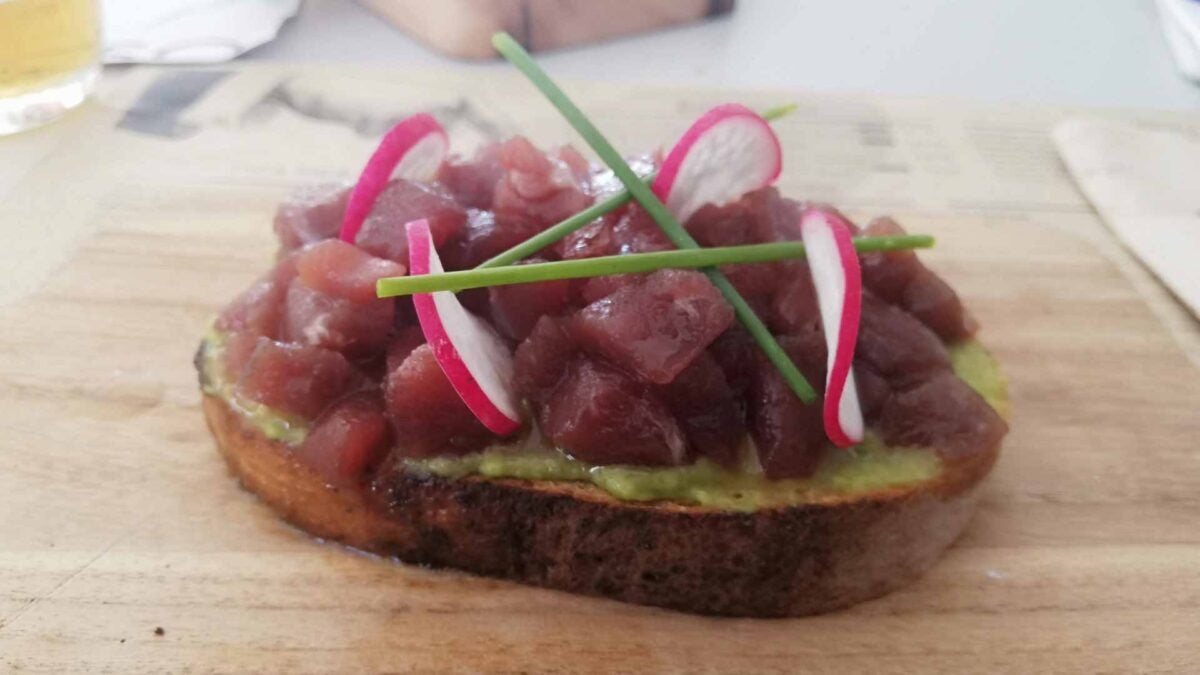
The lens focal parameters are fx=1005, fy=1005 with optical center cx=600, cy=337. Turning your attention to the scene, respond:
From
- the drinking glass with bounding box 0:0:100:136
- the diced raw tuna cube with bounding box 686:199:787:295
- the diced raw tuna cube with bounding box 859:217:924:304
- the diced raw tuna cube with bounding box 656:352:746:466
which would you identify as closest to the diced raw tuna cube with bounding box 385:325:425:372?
the diced raw tuna cube with bounding box 656:352:746:466

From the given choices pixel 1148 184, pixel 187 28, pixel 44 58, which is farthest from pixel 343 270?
pixel 1148 184

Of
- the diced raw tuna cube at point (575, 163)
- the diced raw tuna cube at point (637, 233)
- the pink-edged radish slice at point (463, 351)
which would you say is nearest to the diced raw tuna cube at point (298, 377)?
the pink-edged radish slice at point (463, 351)

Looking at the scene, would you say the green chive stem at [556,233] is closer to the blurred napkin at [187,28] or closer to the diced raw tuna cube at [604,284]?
the diced raw tuna cube at [604,284]

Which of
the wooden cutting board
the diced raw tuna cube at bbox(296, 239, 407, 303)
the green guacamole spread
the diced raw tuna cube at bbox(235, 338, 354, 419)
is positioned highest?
the diced raw tuna cube at bbox(296, 239, 407, 303)

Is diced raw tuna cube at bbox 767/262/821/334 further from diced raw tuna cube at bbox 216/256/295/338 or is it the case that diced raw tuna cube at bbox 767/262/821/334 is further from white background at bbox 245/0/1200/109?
white background at bbox 245/0/1200/109

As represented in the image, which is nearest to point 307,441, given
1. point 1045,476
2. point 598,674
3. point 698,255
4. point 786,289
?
point 598,674

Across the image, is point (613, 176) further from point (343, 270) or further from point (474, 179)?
point (343, 270)
